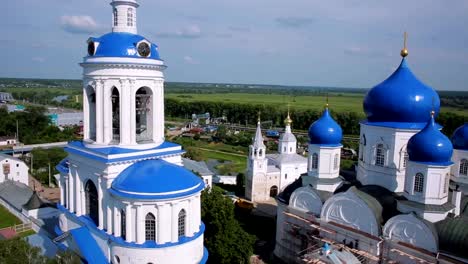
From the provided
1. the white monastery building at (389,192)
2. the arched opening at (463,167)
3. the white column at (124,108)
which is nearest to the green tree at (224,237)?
the white monastery building at (389,192)

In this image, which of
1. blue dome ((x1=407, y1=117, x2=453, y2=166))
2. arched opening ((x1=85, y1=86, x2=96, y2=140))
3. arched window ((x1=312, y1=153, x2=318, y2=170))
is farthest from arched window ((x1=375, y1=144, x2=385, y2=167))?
arched opening ((x1=85, y1=86, x2=96, y2=140))

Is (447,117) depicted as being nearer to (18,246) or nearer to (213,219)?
(213,219)

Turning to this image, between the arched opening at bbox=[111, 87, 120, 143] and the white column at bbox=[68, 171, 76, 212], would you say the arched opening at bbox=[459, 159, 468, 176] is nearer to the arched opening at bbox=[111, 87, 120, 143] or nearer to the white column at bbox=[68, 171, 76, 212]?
the arched opening at bbox=[111, 87, 120, 143]

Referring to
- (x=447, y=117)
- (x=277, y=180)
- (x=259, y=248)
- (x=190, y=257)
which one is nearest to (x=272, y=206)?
(x=277, y=180)

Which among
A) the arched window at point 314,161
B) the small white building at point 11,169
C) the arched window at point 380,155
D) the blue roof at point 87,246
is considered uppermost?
the arched window at point 380,155

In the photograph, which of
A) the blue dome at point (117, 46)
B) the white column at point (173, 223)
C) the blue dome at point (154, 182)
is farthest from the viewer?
the blue dome at point (117, 46)

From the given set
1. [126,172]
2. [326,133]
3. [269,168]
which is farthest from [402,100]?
[269,168]

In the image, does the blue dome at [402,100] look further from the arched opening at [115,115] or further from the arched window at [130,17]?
the arched opening at [115,115]
